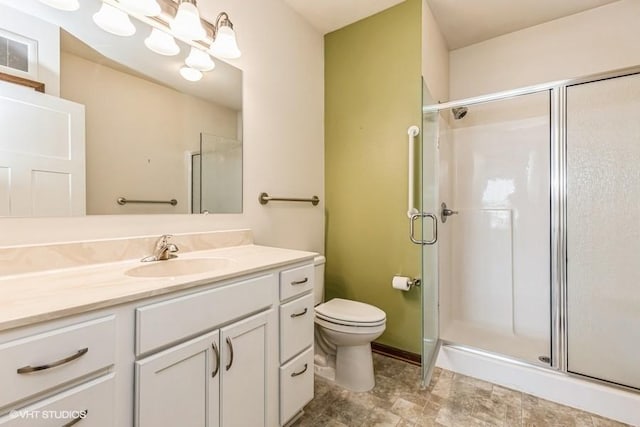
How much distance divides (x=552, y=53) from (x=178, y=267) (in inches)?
117

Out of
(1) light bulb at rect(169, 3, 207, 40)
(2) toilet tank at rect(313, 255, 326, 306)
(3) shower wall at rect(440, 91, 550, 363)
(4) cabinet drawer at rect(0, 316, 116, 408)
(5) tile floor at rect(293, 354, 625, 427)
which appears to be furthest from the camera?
(3) shower wall at rect(440, 91, 550, 363)

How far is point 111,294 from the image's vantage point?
29.3 inches

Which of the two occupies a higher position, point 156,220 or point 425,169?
point 425,169

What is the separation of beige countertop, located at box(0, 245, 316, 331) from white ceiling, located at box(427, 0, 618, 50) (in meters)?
2.16

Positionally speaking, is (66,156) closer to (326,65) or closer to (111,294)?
(111,294)

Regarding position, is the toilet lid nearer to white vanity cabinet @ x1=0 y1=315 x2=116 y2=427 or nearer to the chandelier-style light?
white vanity cabinet @ x1=0 y1=315 x2=116 y2=427

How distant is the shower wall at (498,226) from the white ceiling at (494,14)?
560 millimetres

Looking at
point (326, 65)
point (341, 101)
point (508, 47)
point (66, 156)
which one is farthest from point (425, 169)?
point (66, 156)

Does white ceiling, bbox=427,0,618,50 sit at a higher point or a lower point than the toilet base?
higher

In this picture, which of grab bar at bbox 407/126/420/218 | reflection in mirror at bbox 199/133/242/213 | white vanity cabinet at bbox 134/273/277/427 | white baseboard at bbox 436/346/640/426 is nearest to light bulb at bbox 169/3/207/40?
reflection in mirror at bbox 199/133/242/213

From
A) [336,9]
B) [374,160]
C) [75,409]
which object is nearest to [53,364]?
[75,409]

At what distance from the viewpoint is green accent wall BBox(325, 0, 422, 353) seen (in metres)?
1.98

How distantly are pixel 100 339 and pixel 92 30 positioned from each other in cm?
120

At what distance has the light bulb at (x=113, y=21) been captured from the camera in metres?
1.17
